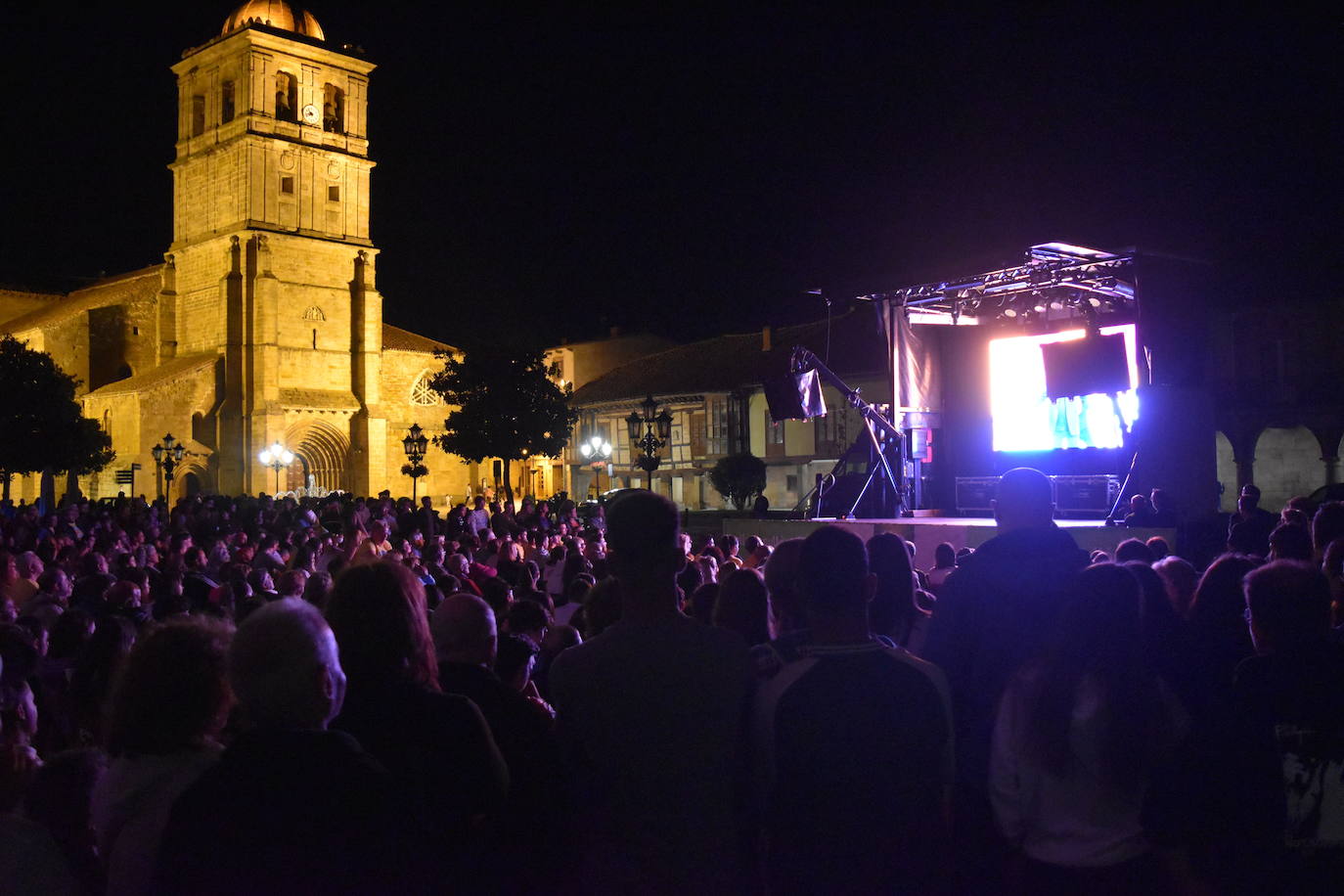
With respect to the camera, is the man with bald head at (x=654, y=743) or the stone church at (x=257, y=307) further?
the stone church at (x=257, y=307)

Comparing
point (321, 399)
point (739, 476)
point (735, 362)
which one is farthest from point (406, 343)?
point (739, 476)

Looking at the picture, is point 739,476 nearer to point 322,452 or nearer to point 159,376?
point 322,452


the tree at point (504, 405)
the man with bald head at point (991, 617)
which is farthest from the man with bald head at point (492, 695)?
the tree at point (504, 405)

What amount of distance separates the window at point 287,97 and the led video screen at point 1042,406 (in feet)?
115

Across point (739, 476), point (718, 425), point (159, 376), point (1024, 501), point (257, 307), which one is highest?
point (257, 307)

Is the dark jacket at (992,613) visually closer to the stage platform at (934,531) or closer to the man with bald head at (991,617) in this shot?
the man with bald head at (991,617)

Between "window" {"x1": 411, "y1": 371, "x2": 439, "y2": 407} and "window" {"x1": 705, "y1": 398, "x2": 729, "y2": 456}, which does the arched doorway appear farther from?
"window" {"x1": 411, "y1": 371, "x2": 439, "y2": 407}

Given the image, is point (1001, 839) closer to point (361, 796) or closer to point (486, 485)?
point (361, 796)

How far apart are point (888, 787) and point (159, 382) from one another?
42604 millimetres

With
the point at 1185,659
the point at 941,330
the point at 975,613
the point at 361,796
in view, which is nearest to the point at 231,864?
the point at 361,796

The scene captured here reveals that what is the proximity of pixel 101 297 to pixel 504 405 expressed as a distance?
70.0ft

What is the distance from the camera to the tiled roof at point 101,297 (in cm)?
4678

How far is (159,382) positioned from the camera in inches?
1593

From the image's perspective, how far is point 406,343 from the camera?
1950 inches
